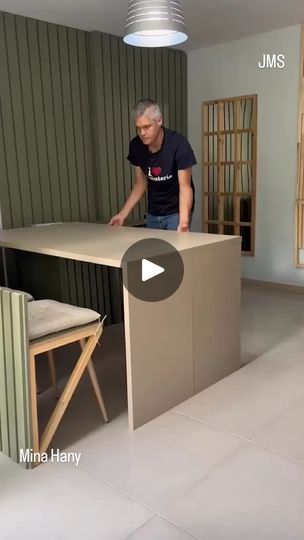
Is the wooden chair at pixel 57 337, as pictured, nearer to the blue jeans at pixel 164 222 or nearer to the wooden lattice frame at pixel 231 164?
the blue jeans at pixel 164 222

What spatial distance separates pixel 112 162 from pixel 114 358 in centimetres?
185

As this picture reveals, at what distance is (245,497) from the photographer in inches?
70.2

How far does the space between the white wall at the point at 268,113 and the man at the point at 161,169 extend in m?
1.70

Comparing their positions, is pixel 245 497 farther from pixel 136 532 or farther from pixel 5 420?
pixel 5 420

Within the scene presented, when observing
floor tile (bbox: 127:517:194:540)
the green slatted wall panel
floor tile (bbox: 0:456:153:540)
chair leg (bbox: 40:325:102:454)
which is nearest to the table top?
chair leg (bbox: 40:325:102:454)

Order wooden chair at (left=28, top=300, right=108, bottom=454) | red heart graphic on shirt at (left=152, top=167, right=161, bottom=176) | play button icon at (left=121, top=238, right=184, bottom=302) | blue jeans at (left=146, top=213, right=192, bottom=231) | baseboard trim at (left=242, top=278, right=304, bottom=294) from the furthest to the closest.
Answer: baseboard trim at (left=242, top=278, right=304, bottom=294) → blue jeans at (left=146, top=213, right=192, bottom=231) → red heart graphic on shirt at (left=152, top=167, right=161, bottom=176) → play button icon at (left=121, top=238, right=184, bottom=302) → wooden chair at (left=28, top=300, right=108, bottom=454)

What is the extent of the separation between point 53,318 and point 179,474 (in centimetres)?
86

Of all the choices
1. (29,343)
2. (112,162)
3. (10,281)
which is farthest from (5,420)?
(112,162)

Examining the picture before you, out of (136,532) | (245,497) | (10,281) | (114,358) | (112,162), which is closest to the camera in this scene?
(136,532)

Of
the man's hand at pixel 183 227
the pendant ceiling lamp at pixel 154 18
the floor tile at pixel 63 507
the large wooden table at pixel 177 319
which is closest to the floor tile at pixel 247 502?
the floor tile at pixel 63 507

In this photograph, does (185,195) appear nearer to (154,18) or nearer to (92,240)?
(92,240)

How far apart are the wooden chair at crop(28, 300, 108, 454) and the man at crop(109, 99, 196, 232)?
3.23 feet

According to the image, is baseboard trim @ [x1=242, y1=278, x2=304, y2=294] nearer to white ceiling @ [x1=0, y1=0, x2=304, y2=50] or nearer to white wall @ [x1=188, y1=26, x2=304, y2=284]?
white wall @ [x1=188, y1=26, x2=304, y2=284]

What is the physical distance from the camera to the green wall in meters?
3.52
